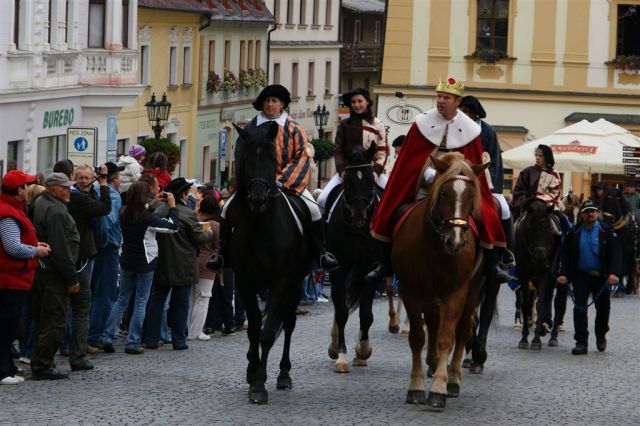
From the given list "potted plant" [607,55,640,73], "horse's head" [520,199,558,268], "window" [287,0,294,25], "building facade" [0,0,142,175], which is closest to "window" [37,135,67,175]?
"building facade" [0,0,142,175]

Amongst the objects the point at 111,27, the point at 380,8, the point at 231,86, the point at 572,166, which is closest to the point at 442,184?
the point at 572,166

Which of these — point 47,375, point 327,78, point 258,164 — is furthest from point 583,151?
point 327,78

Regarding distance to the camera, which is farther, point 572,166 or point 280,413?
point 572,166

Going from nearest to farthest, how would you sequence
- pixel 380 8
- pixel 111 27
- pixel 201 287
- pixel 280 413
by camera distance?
pixel 280 413 < pixel 201 287 < pixel 111 27 < pixel 380 8

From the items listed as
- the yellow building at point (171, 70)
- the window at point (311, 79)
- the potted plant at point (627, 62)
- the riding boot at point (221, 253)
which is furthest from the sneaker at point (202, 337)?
the window at point (311, 79)

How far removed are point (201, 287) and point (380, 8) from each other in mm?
75527

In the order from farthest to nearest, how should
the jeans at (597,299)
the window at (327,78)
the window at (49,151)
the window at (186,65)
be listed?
1. the window at (327,78)
2. the window at (186,65)
3. the window at (49,151)
4. the jeans at (597,299)

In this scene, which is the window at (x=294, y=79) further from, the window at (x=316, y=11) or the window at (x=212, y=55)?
the window at (x=212, y=55)

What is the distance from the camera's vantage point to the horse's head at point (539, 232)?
22.1m

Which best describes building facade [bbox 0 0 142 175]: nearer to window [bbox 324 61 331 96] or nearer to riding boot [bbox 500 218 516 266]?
riding boot [bbox 500 218 516 266]

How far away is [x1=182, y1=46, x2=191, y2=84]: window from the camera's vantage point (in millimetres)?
61994

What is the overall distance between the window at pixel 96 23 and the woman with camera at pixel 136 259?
91.1ft

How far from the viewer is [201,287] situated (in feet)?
68.5

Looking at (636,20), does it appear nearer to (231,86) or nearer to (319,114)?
(319,114)
